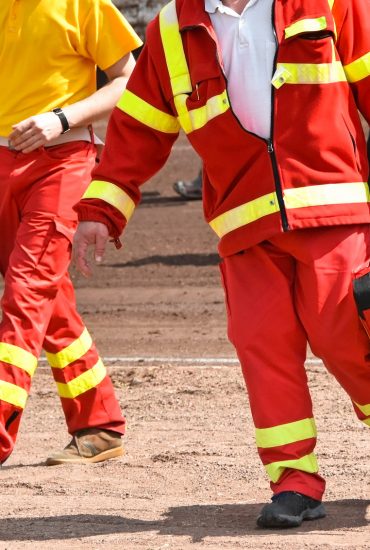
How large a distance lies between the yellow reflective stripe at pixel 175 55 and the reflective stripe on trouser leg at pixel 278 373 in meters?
0.64

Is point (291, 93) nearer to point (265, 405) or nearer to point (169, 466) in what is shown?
point (265, 405)

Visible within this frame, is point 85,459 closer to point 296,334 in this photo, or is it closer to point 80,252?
point 80,252

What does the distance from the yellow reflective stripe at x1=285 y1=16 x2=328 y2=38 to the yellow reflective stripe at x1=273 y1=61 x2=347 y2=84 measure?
4.3 inches

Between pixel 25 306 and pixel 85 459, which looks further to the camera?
pixel 85 459

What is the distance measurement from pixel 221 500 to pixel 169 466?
664mm

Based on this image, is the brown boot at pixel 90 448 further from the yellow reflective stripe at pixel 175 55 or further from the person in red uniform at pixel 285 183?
the yellow reflective stripe at pixel 175 55

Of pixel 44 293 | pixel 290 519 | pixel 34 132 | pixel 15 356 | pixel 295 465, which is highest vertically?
pixel 34 132

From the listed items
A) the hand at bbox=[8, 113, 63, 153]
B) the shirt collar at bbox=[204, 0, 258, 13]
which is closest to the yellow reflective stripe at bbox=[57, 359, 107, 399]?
the hand at bbox=[8, 113, 63, 153]

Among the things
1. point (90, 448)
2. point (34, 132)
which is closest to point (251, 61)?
point (34, 132)

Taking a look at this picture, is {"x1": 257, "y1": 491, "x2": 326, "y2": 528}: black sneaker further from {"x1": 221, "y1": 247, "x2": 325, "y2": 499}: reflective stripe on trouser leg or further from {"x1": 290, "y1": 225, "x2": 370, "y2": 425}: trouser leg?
{"x1": 290, "y1": 225, "x2": 370, "y2": 425}: trouser leg

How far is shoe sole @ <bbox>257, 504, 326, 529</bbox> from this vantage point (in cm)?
514

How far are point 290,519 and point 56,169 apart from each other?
2038mm

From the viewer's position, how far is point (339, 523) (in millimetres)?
5242

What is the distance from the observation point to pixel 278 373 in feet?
17.1
